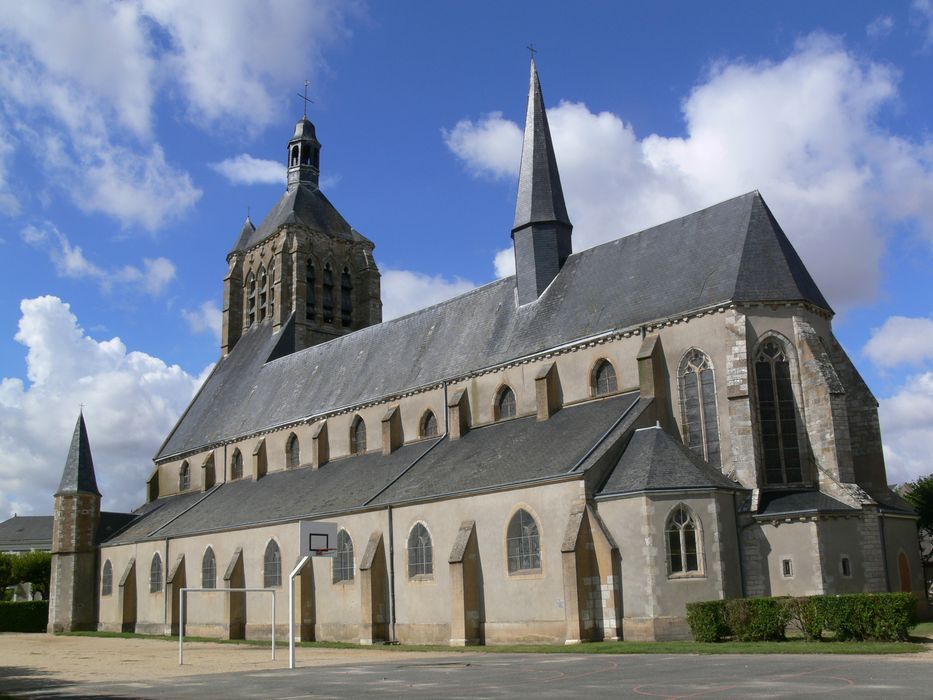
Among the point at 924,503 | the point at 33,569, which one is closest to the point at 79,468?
the point at 33,569

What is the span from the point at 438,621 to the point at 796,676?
15.9 metres

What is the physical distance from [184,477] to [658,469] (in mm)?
32991

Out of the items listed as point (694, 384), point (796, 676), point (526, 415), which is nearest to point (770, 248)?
point (694, 384)

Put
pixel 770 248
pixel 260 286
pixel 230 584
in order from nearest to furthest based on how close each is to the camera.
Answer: pixel 770 248 < pixel 230 584 < pixel 260 286

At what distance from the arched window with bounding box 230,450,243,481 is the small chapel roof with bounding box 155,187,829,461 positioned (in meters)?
1.30

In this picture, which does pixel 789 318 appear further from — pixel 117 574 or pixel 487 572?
pixel 117 574

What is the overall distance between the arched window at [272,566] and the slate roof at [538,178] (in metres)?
16.0

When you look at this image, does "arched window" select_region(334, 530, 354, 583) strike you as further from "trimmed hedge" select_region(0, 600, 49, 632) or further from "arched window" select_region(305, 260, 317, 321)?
"trimmed hedge" select_region(0, 600, 49, 632)

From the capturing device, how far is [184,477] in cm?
5044

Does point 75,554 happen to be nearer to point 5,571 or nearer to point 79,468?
point 79,468

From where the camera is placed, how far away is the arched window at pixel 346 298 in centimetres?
5612

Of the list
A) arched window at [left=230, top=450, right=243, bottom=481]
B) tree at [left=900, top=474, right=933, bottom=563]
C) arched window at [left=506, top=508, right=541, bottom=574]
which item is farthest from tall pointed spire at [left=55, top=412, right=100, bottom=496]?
tree at [left=900, top=474, right=933, bottom=563]

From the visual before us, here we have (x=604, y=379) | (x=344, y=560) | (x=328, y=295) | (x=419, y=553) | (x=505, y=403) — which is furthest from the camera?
(x=328, y=295)

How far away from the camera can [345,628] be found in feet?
104
